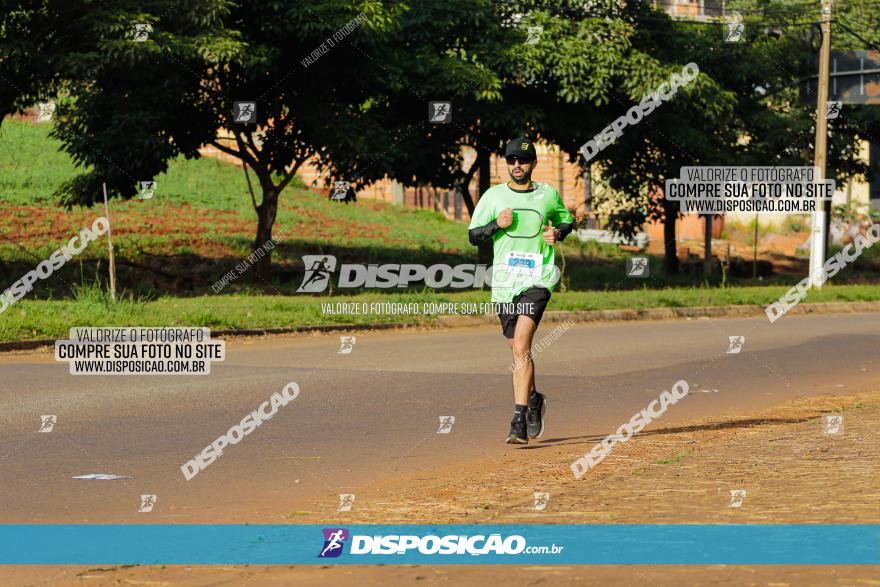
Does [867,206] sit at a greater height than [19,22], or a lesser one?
lesser

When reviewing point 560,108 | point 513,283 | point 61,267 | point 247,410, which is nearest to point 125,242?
point 61,267

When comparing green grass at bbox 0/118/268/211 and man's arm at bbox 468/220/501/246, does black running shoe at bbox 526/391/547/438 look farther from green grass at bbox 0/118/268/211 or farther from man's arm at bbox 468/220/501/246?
green grass at bbox 0/118/268/211

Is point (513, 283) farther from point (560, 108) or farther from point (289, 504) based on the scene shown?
point (560, 108)

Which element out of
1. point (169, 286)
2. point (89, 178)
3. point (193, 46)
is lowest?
point (169, 286)

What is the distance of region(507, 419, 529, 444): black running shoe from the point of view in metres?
9.65

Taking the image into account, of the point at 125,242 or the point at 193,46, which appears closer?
the point at 193,46

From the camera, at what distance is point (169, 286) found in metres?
28.6

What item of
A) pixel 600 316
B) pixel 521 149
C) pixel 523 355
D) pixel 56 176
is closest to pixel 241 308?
pixel 600 316

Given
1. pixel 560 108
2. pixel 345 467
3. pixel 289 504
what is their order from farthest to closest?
pixel 560 108
pixel 345 467
pixel 289 504

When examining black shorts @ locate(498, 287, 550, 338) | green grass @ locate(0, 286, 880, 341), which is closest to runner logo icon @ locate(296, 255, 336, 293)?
green grass @ locate(0, 286, 880, 341)

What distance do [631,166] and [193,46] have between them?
42.3 ft

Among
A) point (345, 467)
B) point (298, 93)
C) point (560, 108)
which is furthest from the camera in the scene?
point (560, 108)

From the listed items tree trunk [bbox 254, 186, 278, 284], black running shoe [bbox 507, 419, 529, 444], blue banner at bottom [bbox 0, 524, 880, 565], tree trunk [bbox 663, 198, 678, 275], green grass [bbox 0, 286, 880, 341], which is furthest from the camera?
tree trunk [bbox 663, 198, 678, 275]

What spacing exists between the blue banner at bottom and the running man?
2.98 metres
